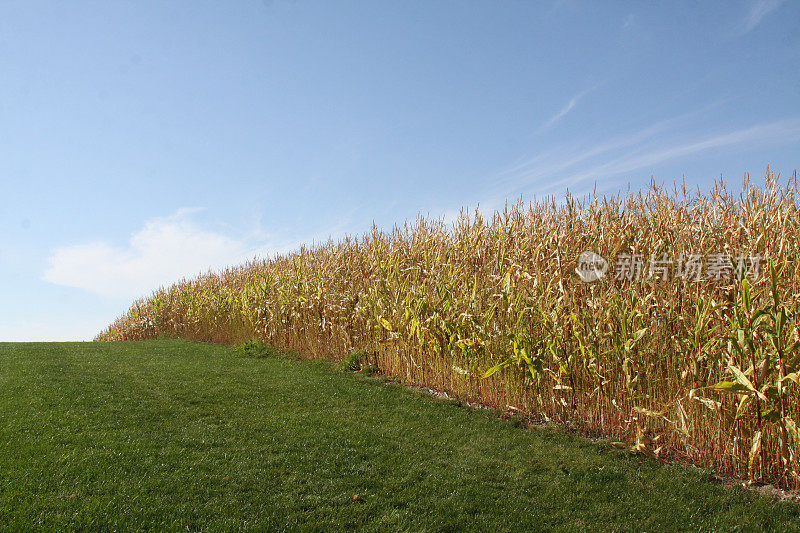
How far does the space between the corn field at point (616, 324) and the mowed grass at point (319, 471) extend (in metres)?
0.37

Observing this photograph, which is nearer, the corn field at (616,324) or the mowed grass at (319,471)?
the mowed grass at (319,471)

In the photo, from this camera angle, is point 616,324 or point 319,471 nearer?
point 319,471

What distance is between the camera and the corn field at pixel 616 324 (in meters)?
3.82

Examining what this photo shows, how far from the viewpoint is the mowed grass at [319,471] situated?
128 inches

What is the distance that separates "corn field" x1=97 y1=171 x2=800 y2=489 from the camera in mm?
3820

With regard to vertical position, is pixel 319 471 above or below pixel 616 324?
below

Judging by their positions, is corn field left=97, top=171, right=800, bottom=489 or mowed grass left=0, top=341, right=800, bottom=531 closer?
mowed grass left=0, top=341, right=800, bottom=531

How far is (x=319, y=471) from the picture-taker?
3.90 meters

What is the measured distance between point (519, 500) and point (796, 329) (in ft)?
7.74

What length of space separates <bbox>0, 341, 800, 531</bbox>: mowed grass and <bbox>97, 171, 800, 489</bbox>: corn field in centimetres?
37

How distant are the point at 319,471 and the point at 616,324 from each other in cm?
290

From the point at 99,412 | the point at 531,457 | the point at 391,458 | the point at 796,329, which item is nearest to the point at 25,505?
the point at 99,412

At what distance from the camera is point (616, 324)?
4617 millimetres

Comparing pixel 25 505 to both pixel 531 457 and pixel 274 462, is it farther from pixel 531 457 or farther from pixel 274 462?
pixel 531 457
